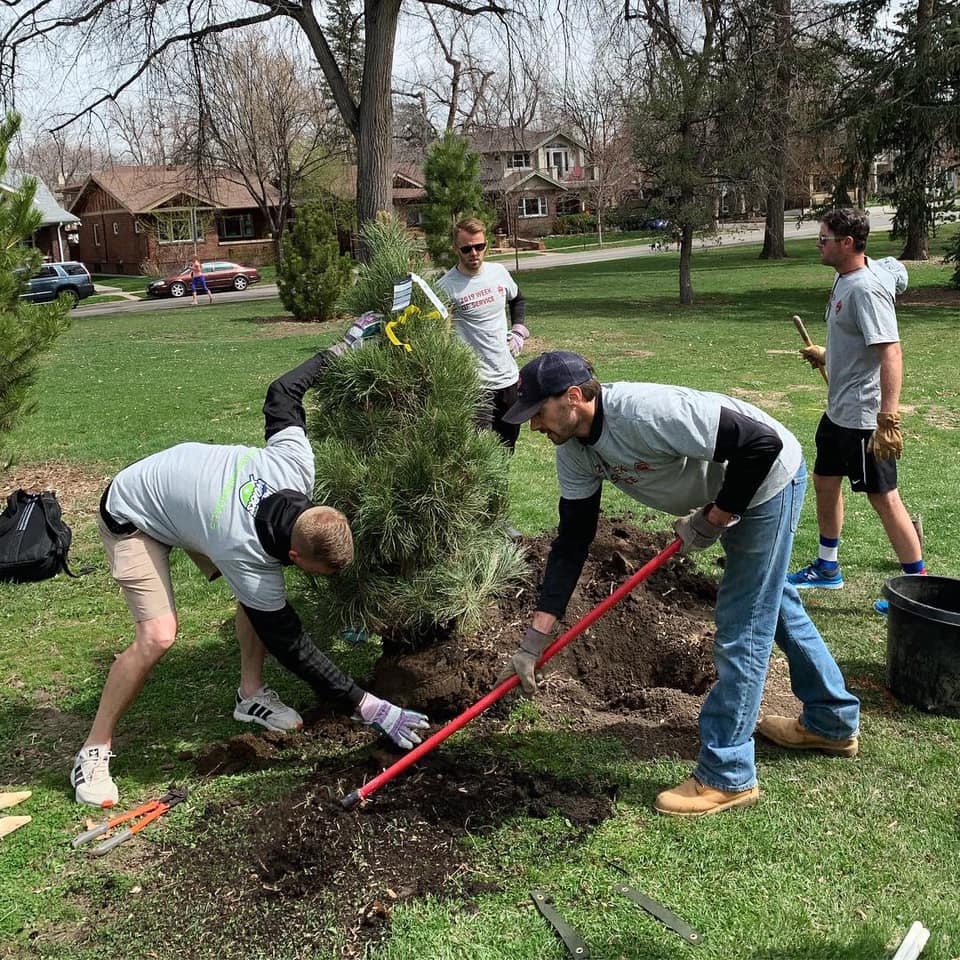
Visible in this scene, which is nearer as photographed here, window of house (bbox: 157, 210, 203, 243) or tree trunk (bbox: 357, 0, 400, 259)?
tree trunk (bbox: 357, 0, 400, 259)

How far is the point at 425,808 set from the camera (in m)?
3.47

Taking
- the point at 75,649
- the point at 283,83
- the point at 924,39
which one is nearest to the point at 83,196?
the point at 283,83

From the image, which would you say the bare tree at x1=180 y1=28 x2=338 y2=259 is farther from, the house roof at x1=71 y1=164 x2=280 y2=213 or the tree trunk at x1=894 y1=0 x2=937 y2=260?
the tree trunk at x1=894 y1=0 x2=937 y2=260

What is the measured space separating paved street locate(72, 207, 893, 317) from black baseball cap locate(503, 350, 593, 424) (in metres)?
22.1

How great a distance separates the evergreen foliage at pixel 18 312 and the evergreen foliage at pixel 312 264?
12.9 m

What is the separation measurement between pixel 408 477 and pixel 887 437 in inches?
96.8

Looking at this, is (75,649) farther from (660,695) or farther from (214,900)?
(660,695)

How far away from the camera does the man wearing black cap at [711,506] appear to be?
2.99 m

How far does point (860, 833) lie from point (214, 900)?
222cm

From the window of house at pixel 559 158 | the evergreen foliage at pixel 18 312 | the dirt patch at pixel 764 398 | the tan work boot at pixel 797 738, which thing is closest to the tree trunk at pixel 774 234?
the dirt patch at pixel 764 398

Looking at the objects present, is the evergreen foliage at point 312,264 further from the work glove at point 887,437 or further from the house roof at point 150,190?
the house roof at point 150,190

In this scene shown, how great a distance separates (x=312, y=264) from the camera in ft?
67.2

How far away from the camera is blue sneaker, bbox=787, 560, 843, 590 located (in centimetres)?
544

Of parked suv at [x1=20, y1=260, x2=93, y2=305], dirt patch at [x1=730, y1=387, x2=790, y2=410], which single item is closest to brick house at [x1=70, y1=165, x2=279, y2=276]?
parked suv at [x1=20, y1=260, x2=93, y2=305]
